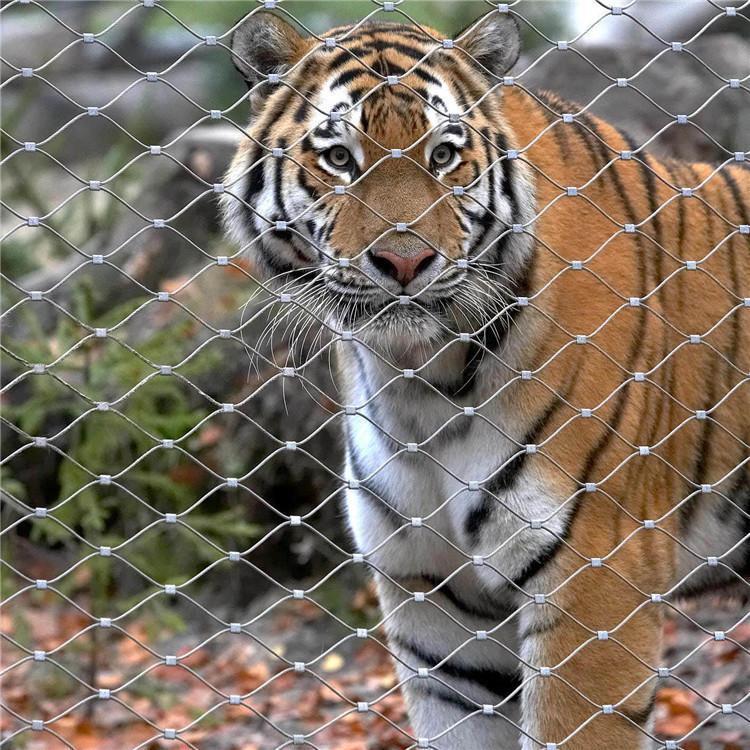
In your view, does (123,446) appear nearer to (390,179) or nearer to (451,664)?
(451,664)

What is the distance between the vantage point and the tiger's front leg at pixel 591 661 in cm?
235

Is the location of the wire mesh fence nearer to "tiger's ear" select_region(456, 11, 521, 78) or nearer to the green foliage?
"tiger's ear" select_region(456, 11, 521, 78)

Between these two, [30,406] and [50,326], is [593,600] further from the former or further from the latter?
[50,326]

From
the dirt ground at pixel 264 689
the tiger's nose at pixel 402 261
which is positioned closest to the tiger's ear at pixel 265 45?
the tiger's nose at pixel 402 261

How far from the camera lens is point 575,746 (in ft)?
7.83

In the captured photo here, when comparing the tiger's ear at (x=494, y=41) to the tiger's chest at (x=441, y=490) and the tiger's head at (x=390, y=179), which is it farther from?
the tiger's chest at (x=441, y=490)

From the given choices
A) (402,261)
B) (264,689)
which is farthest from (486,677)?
(264,689)

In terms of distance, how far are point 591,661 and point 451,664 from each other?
489mm

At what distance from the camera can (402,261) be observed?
6.95ft

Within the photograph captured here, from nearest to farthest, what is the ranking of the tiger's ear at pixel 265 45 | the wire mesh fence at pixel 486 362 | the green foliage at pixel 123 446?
1. the wire mesh fence at pixel 486 362
2. the tiger's ear at pixel 265 45
3. the green foliage at pixel 123 446

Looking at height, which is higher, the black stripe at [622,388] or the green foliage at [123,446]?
the black stripe at [622,388]

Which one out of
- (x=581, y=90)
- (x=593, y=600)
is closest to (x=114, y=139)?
(x=581, y=90)

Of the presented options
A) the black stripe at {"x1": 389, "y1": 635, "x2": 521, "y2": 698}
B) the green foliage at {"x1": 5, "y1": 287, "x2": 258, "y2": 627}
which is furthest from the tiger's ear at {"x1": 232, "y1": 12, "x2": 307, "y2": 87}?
the black stripe at {"x1": 389, "y1": 635, "x2": 521, "y2": 698}

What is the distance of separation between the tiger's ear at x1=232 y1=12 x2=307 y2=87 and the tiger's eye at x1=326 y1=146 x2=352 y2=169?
0.19 metres
